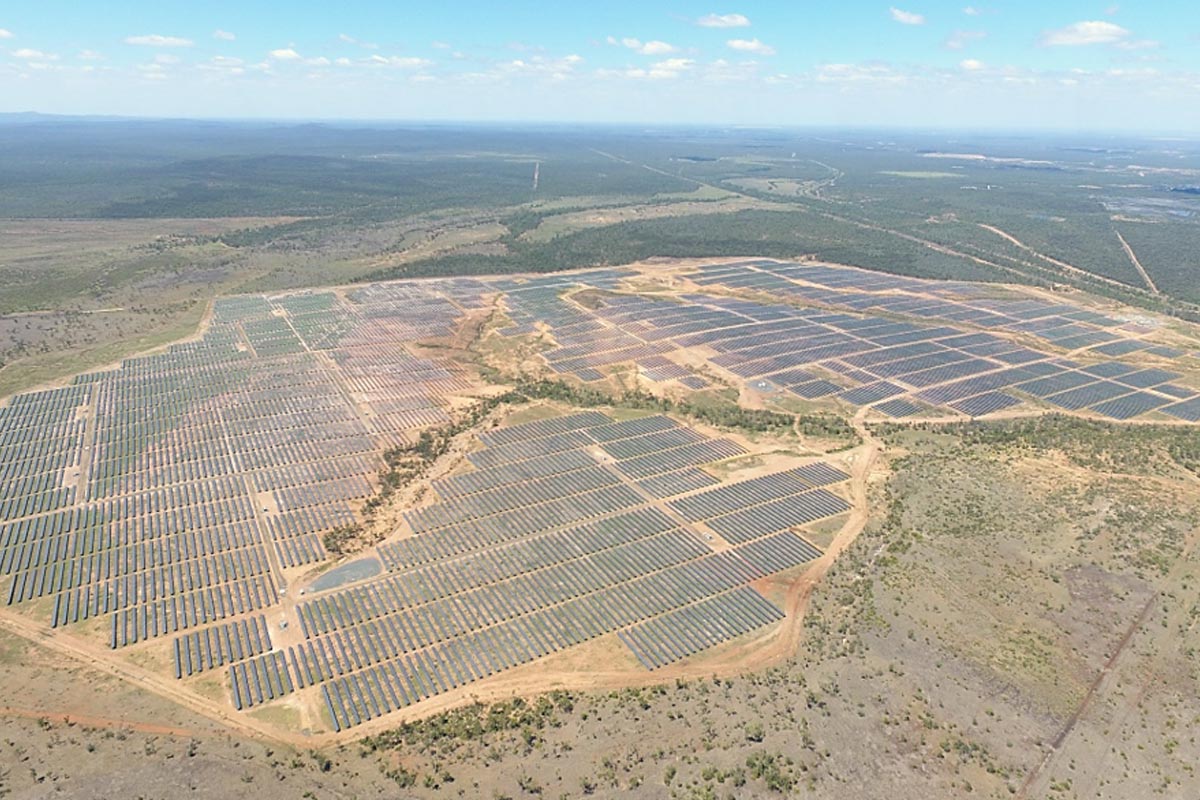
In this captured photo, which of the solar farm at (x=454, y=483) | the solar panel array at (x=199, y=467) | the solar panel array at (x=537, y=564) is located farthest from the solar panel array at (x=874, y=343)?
the solar panel array at (x=199, y=467)

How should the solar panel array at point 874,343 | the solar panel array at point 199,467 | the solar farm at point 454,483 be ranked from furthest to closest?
1. the solar panel array at point 874,343
2. the solar panel array at point 199,467
3. the solar farm at point 454,483

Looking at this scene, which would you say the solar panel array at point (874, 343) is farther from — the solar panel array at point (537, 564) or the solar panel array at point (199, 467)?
the solar panel array at point (199, 467)

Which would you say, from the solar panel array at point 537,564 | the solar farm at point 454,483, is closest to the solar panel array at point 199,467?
the solar farm at point 454,483

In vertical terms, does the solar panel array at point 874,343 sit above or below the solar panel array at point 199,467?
above

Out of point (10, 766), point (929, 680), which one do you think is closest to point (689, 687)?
point (929, 680)

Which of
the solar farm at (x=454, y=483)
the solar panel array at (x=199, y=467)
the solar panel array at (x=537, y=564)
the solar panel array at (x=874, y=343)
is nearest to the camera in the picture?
the solar panel array at (x=537, y=564)

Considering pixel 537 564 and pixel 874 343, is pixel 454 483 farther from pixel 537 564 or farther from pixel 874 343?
pixel 874 343

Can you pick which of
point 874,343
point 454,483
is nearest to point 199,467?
point 454,483

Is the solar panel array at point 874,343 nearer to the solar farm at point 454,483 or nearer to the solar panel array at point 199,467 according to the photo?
the solar farm at point 454,483

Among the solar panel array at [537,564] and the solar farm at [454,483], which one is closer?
the solar panel array at [537,564]
